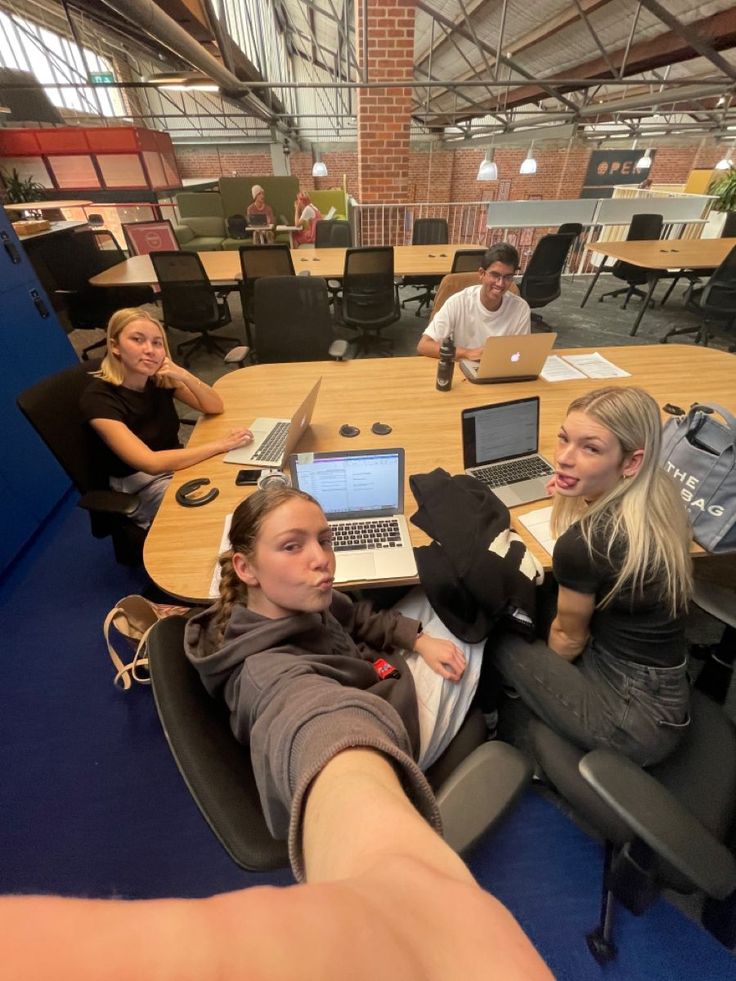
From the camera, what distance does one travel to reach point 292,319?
2828 mm

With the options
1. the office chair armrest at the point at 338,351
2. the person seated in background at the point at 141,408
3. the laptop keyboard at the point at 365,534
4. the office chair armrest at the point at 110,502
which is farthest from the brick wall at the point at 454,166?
the laptop keyboard at the point at 365,534

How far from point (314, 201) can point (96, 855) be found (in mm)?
10679

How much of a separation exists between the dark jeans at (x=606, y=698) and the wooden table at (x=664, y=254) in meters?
4.71

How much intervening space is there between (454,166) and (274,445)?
13.9 metres

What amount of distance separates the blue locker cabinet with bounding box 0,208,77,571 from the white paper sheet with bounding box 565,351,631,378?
3189 mm

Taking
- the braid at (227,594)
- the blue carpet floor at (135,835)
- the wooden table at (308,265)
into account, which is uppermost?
the braid at (227,594)

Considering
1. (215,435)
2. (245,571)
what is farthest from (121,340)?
(245,571)

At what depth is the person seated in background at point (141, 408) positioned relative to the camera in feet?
5.33

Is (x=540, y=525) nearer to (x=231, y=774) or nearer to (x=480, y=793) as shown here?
(x=480, y=793)

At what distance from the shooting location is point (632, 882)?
2.90ft

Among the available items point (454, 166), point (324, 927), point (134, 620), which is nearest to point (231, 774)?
point (324, 927)

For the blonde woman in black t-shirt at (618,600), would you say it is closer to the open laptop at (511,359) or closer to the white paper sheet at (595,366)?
the open laptop at (511,359)

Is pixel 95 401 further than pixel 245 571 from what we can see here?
Yes

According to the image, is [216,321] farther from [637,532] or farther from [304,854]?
[304,854]
